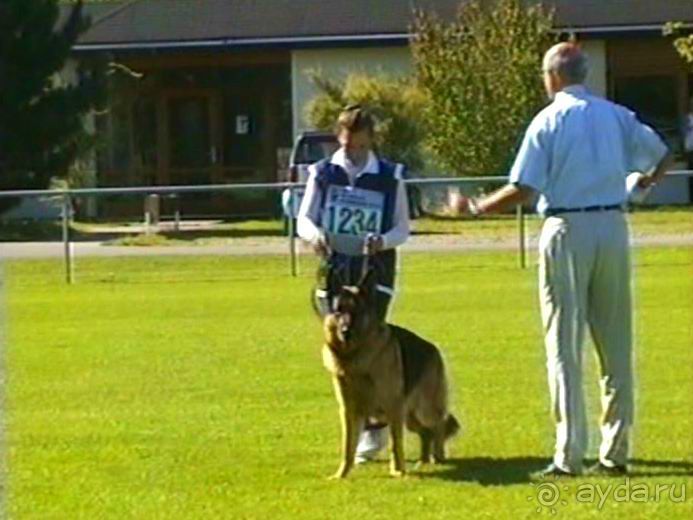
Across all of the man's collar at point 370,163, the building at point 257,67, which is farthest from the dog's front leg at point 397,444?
the building at point 257,67

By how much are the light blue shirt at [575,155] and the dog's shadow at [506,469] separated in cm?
141

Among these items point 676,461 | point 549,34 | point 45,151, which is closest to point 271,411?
point 676,461

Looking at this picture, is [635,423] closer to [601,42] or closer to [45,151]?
[45,151]

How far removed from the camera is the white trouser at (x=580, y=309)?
10180 millimetres

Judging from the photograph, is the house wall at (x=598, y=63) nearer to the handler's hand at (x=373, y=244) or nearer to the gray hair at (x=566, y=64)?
the handler's hand at (x=373, y=244)

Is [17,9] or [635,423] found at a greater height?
[17,9]

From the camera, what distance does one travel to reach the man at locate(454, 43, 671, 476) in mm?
10156

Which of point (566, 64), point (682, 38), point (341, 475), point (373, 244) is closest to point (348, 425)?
point (341, 475)

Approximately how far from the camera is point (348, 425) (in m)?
10.8

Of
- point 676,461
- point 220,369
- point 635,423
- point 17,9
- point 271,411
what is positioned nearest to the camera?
point 676,461

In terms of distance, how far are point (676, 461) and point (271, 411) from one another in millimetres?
3366

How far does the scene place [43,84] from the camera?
4041 cm

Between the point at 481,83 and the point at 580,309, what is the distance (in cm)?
3103

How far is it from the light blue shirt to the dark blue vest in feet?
3.58
